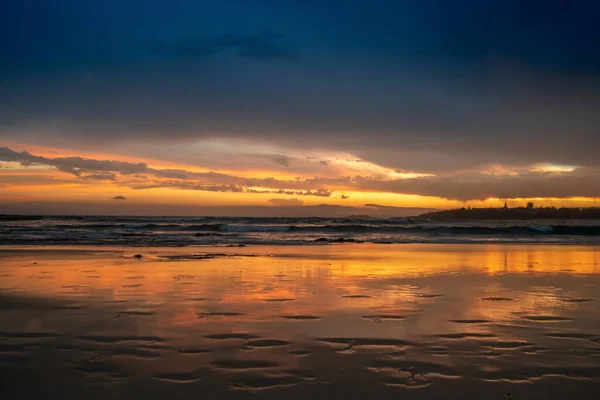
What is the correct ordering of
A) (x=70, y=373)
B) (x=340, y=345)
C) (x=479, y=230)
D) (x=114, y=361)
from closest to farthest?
1. (x=70, y=373)
2. (x=114, y=361)
3. (x=340, y=345)
4. (x=479, y=230)

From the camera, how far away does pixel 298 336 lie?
5.40m

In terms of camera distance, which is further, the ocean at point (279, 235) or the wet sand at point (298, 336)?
the ocean at point (279, 235)

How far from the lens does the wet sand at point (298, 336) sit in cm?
392

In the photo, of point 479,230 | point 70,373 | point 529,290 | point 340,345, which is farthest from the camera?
point 479,230

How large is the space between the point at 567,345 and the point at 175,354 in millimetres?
3889

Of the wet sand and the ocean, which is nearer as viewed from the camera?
the wet sand

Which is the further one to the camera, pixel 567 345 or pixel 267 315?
pixel 267 315

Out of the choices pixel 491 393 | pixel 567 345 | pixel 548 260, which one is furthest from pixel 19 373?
pixel 548 260

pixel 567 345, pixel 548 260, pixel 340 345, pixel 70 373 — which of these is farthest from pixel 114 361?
pixel 548 260

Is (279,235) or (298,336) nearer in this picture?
(298,336)

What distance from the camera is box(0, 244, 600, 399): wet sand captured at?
12.9 ft

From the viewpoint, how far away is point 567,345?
505 centimetres

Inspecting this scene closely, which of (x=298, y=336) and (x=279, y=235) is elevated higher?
(x=279, y=235)

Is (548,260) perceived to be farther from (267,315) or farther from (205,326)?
(205,326)
